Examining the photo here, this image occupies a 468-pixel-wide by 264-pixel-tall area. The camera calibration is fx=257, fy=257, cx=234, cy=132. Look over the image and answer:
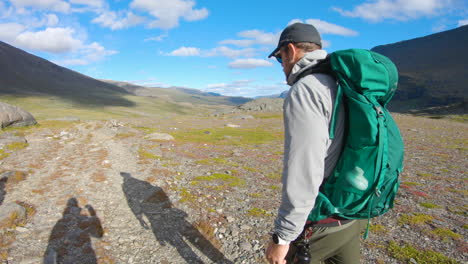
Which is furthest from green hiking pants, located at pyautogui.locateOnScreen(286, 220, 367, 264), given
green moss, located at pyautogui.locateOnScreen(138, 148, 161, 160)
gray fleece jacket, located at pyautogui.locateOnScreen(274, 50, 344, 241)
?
green moss, located at pyautogui.locateOnScreen(138, 148, 161, 160)

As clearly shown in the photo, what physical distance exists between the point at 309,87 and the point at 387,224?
399 inches

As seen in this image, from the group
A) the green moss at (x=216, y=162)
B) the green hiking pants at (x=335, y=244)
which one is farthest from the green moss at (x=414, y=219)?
the green moss at (x=216, y=162)

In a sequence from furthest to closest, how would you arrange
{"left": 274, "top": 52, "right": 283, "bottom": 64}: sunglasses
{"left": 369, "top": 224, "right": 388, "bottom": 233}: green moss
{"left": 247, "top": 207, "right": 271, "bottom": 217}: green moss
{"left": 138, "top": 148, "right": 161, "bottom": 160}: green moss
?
{"left": 138, "top": 148, "right": 161, "bottom": 160}: green moss < {"left": 247, "top": 207, "right": 271, "bottom": 217}: green moss < {"left": 369, "top": 224, "right": 388, "bottom": 233}: green moss < {"left": 274, "top": 52, "right": 283, "bottom": 64}: sunglasses

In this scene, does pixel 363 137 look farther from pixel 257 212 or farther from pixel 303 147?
pixel 257 212

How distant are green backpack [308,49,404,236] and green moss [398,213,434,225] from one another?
362 inches

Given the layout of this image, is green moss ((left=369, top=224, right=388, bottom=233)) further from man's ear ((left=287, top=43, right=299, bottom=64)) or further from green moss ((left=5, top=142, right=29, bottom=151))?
green moss ((left=5, top=142, right=29, bottom=151))

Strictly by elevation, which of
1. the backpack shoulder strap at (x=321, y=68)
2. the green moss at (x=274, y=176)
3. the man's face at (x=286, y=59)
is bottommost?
the green moss at (x=274, y=176)

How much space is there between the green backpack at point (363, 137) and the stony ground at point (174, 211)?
5918 mm

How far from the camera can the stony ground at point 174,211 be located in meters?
8.67

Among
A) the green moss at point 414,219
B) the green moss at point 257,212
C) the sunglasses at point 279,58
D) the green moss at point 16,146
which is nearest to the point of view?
the sunglasses at point 279,58

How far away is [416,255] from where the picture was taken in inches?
328

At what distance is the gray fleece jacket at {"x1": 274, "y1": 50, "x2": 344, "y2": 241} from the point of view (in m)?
3.16

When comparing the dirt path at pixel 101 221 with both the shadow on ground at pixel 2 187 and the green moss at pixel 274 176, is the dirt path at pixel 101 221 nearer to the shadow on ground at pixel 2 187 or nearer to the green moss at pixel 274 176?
the shadow on ground at pixel 2 187

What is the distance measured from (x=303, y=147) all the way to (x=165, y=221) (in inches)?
372
